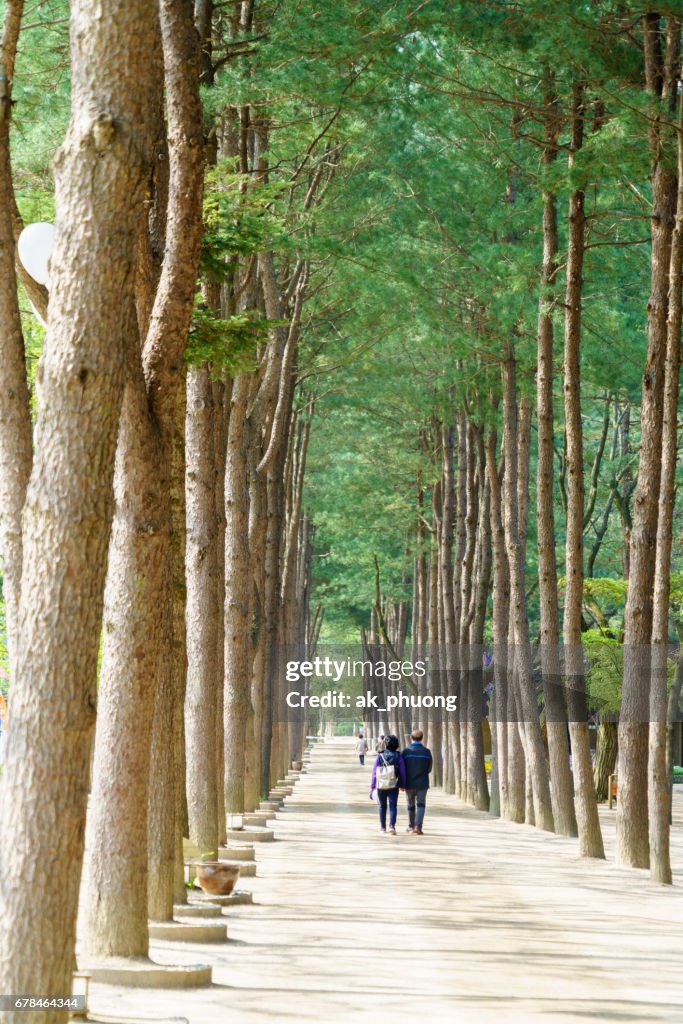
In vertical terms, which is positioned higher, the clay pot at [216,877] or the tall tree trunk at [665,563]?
the tall tree trunk at [665,563]

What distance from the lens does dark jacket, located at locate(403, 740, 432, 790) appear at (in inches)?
910

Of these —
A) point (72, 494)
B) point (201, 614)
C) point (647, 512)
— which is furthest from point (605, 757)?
point (72, 494)

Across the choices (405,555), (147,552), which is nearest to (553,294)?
(147,552)

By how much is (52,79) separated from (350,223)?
8680 millimetres

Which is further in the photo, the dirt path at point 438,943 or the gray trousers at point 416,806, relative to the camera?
the gray trousers at point 416,806

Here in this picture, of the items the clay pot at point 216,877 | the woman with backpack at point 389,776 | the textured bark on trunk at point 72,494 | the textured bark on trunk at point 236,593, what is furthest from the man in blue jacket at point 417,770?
the textured bark on trunk at point 72,494

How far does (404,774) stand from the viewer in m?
23.2

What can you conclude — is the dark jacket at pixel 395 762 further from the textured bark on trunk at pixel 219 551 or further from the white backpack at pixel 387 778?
the textured bark on trunk at pixel 219 551

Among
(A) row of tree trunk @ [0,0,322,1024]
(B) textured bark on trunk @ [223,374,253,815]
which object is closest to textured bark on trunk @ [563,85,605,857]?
(B) textured bark on trunk @ [223,374,253,815]

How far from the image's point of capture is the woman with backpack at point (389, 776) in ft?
75.6

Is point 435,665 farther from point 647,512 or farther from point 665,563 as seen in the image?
point 665,563

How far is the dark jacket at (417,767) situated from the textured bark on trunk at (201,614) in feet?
28.7

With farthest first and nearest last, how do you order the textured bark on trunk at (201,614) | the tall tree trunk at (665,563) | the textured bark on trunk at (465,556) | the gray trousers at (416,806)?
the textured bark on trunk at (465,556) < the gray trousers at (416,806) < the tall tree trunk at (665,563) < the textured bark on trunk at (201,614)

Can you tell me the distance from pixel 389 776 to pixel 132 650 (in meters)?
15.2
